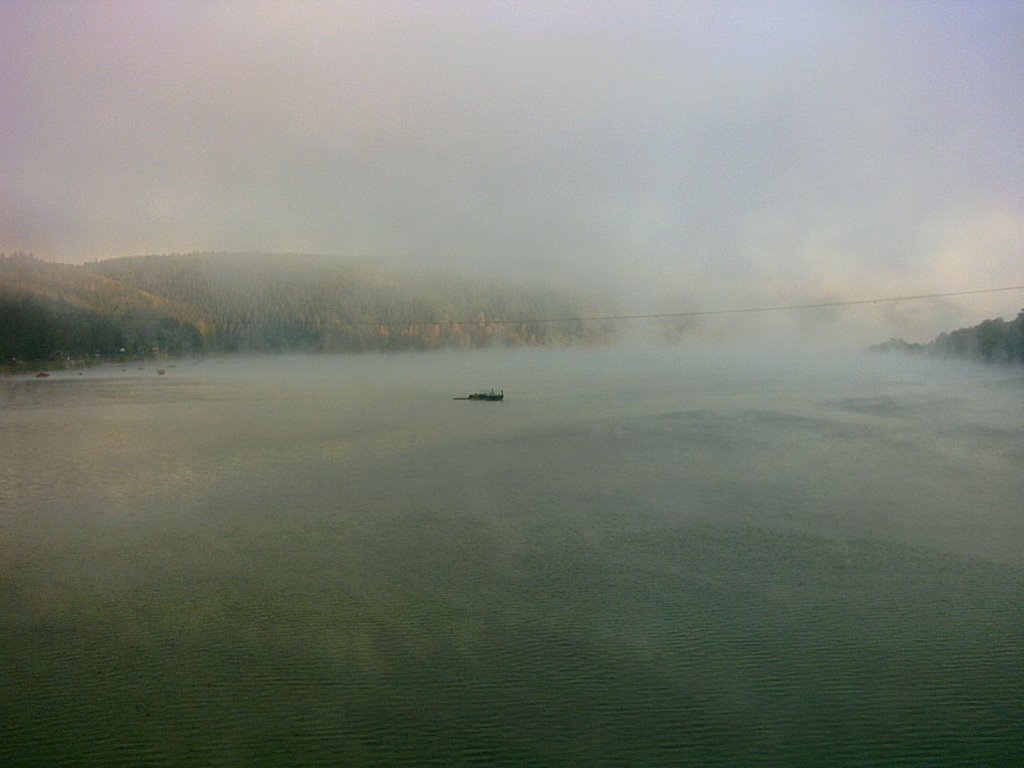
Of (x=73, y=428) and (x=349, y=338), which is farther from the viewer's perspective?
(x=349, y=338)

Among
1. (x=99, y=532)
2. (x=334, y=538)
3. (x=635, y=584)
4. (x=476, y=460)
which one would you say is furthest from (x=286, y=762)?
(x=476, y=460)

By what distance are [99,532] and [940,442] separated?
13.1m

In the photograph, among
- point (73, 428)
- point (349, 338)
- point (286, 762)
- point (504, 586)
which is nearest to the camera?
point (286, 762)

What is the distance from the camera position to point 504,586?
5387mm

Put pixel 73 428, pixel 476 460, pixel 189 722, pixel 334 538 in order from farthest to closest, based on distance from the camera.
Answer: pixel 73 428 < pixel 476 460 < pixel 334 538 < pixel 189 722

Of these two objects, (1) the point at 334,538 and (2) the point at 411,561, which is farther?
(1) the point at 334,538

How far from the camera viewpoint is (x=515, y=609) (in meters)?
4.89

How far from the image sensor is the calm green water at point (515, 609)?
3355 mm

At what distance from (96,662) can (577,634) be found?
2.62m

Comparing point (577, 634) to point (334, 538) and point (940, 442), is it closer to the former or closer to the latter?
point (334, 538)

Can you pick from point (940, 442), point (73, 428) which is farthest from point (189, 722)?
point (73, 428)

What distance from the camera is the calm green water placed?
336 centimetres

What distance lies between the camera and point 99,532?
7219 millimetres

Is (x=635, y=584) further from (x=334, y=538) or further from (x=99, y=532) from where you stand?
(x=99, y=532)
